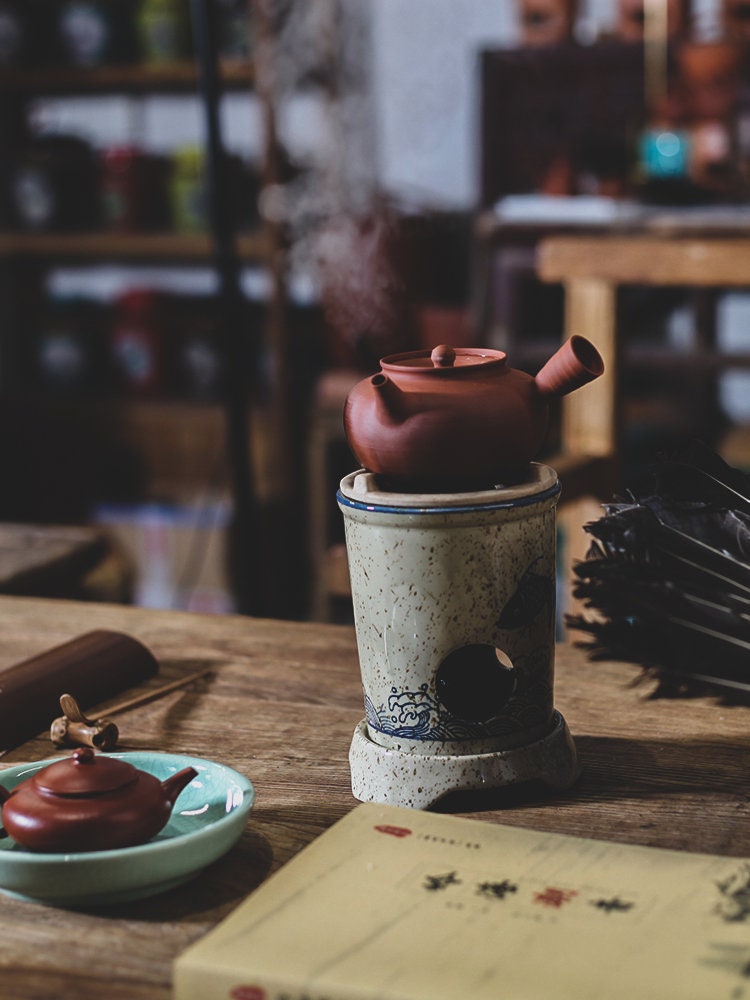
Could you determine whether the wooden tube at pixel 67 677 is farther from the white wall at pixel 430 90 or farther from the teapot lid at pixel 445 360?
the white wall at pixel 430 90

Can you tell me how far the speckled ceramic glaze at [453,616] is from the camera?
2.69 ft

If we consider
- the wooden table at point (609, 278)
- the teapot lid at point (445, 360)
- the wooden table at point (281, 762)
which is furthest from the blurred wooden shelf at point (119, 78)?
the teapot lid at point (445, 360)

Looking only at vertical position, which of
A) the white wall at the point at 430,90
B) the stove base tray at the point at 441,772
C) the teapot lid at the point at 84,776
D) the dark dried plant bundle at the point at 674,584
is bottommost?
the stove base tray at the point at 441,772

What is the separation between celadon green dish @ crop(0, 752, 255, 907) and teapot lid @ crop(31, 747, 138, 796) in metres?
0.04

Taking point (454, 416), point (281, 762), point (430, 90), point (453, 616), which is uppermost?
point (430, 90)

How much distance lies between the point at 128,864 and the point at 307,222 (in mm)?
3073

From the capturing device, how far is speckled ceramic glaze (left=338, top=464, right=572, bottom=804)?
82 cm

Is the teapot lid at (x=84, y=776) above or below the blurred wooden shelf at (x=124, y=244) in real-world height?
below

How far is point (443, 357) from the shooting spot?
84 cm

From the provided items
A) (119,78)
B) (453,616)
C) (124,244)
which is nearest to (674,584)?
(453,616)

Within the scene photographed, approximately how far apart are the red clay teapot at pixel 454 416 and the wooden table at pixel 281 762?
19 cm

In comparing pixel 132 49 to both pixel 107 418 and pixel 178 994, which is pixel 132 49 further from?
pixel 178 994

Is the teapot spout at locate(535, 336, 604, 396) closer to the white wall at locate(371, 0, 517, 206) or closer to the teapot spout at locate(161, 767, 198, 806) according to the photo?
the teapot spout at locate(161, 767, 198, 806)

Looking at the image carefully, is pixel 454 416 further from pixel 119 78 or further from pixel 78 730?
pixel 119 78
